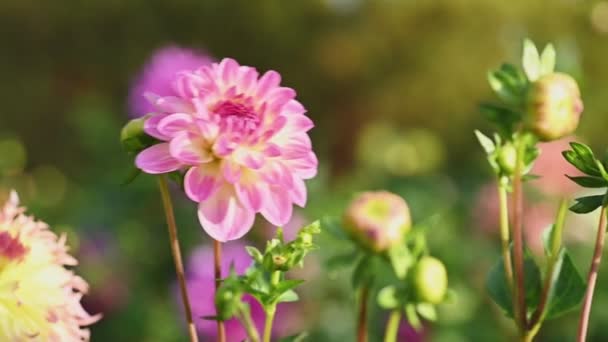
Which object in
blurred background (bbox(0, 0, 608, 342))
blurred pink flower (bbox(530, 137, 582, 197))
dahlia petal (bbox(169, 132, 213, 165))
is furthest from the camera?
blurred background (bbox(0, 0, 608, 342))

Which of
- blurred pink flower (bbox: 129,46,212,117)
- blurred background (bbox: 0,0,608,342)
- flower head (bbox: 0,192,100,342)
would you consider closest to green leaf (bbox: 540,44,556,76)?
flower head (bbox: 0,192,100,342)

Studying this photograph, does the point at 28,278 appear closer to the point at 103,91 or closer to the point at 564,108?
the point at 564,108

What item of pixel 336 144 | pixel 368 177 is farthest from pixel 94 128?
pixel 336 144

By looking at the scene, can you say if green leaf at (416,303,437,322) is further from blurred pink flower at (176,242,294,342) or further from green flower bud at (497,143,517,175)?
blurred pink flower at (176,242,294,342)

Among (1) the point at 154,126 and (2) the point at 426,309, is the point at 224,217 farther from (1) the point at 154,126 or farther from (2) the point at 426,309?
(2) the point at 426,309

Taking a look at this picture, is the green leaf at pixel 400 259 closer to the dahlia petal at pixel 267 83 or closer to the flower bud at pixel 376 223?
the flower bud at pixel 376 223
